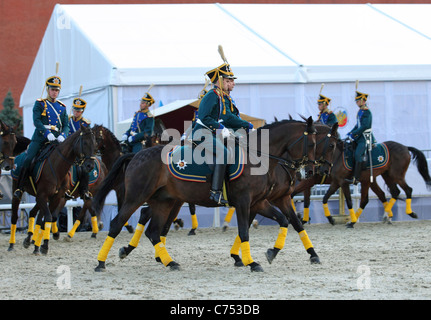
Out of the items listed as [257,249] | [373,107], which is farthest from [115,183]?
[373,107]

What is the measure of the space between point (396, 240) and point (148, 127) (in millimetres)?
5549

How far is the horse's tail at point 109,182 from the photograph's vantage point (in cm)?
984

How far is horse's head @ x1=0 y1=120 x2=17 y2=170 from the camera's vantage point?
40.8ft

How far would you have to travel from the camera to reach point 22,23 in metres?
37.0

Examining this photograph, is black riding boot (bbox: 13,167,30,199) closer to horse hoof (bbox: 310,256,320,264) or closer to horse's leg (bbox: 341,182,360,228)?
horse hoof (bbox: 310,256,320,264)

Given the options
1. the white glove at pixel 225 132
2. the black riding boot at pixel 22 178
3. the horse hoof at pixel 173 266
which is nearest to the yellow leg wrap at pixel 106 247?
the horse hoof at pixel 173 266

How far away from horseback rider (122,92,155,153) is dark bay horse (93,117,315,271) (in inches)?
211

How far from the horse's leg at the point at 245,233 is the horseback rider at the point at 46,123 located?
13.5ft

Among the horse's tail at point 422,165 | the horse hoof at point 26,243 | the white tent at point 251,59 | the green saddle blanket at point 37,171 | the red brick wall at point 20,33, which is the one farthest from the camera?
the red brick wall at point 20,33

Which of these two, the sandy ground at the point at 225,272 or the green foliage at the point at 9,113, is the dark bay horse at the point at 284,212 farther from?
the green foliage at the point at 9,113

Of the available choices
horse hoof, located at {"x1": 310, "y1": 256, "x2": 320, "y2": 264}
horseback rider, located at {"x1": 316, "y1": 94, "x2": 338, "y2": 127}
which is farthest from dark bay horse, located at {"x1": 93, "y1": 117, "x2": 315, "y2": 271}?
horseback rider, located at {"x1": 316, "y1": 94, "x2": 338, "y2": 127}

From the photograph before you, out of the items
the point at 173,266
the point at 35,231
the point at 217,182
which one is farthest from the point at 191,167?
the point at 35,231
